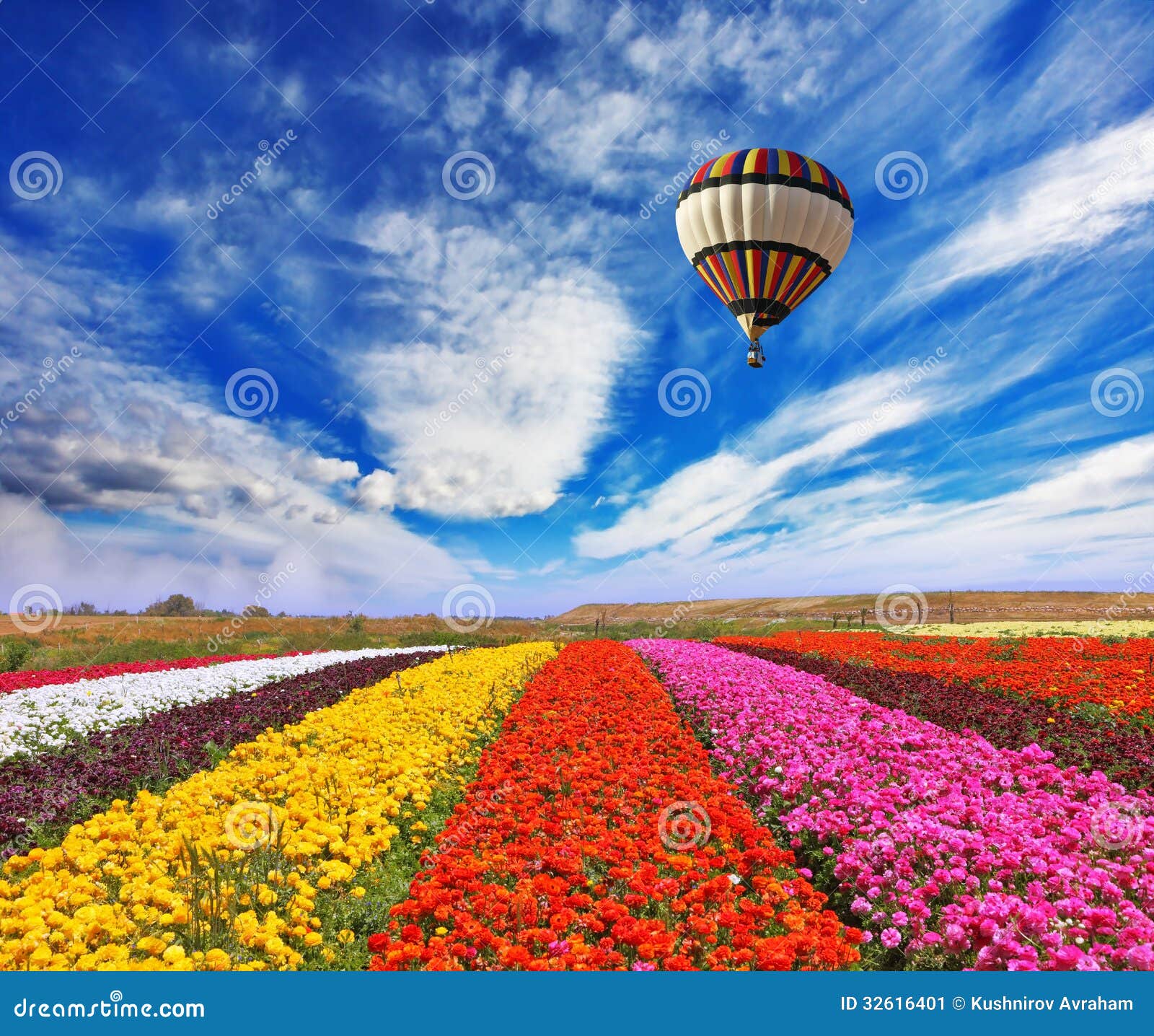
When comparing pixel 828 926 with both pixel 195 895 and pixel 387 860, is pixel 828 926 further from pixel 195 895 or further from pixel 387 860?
pixel 195 895

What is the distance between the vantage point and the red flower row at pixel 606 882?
3.70 meters

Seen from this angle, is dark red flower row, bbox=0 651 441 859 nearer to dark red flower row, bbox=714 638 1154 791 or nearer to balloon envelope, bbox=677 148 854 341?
dark red flower row, bbox=714 638 1154 791

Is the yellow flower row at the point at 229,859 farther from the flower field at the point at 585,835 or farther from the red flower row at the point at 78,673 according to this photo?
the red flower row at the point at 78,673

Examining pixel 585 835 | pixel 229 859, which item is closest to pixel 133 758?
pixel 229 859

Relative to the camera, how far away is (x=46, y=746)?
8969 millimetres

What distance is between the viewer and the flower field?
12.6ft

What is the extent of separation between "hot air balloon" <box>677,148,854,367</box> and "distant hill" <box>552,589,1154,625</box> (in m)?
12.5

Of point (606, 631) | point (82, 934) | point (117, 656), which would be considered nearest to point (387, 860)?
point (82, 934)

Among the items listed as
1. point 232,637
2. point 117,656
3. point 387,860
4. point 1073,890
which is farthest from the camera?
point 232,637

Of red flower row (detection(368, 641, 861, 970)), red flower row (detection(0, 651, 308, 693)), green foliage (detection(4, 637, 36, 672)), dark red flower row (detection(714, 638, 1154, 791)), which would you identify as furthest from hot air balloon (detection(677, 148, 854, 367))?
green foliage (detection(4, 637, 36, 672))

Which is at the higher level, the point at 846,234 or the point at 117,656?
the point at 846,234

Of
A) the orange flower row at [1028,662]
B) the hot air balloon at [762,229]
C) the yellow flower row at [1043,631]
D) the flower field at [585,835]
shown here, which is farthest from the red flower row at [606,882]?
the yellow flower row at [1043,631]

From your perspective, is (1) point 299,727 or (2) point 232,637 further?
(2) point 232,637

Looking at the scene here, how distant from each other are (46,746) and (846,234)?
1879cm
